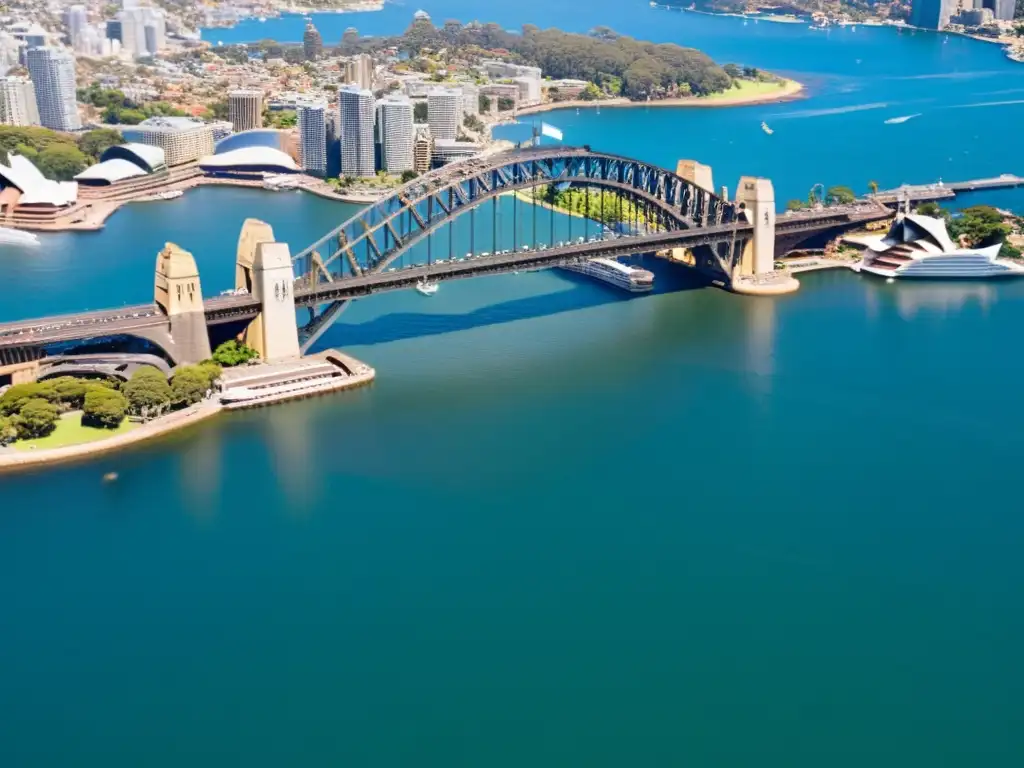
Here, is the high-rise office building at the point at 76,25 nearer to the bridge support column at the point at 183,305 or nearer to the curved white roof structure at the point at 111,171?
the curved white roof structure at the point at 111,171

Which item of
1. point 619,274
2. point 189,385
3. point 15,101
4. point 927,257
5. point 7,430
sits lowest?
point 7,430

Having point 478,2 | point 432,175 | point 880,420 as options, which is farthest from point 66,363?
point 478,2

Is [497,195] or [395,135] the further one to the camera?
[395,135]

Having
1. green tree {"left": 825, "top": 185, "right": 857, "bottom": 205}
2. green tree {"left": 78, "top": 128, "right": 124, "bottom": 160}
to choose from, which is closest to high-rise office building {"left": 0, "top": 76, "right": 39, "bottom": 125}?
green tree {"left": 78, "top": 128, "right": 124, "bottom": 160}

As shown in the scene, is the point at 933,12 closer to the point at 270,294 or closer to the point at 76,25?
the point at 76,25

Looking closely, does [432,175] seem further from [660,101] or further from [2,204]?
[660,101]

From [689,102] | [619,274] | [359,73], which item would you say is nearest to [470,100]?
[359,73]

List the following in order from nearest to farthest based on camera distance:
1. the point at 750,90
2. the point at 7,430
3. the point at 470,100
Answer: the point at 7,430 → the point at 470,100 → the point at 750,90
